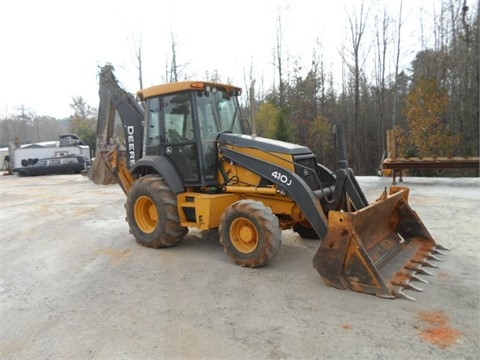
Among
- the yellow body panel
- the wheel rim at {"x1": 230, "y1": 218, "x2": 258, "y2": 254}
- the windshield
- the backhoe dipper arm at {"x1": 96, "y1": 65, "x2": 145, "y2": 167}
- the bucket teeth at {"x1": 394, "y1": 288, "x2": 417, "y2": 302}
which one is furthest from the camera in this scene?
the backhoe dipper arm at {"x1": 96, "y1": 65, "x2": 145, "y2": 167}

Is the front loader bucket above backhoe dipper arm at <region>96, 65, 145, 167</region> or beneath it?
beneath

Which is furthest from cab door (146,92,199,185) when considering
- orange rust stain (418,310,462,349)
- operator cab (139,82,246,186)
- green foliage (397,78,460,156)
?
green foliage (397,78,460,156)

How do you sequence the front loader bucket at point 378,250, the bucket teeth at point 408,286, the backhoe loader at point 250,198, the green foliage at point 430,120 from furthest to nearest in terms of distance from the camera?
the green foliage at point 430,120 → the backhoe loader at point 250,198 → the bucket teeth at point 408,286 → the front loader bucket at point 378,250

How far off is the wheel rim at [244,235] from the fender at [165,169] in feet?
4.19

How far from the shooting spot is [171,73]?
26859 mm

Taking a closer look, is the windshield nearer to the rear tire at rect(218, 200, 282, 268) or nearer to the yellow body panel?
the yellow body panel

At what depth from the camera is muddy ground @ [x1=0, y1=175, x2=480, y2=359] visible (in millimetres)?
3369

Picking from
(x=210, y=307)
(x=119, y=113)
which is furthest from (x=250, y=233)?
(x=119, y=113)

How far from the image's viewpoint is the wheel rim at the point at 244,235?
17.3 ft

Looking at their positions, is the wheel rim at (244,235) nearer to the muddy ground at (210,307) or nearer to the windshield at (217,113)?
the muddy ground at (210,307)

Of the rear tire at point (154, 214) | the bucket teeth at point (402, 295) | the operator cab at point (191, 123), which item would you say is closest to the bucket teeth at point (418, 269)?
the bucket teeth at point (402, 295)

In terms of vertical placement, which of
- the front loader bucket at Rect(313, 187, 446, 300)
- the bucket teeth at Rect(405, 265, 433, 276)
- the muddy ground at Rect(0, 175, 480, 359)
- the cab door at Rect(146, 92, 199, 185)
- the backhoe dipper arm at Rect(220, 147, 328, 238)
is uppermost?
the cab door at Rect(146, 92, 199, 185)

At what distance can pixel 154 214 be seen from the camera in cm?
666

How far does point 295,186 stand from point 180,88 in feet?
7.57
